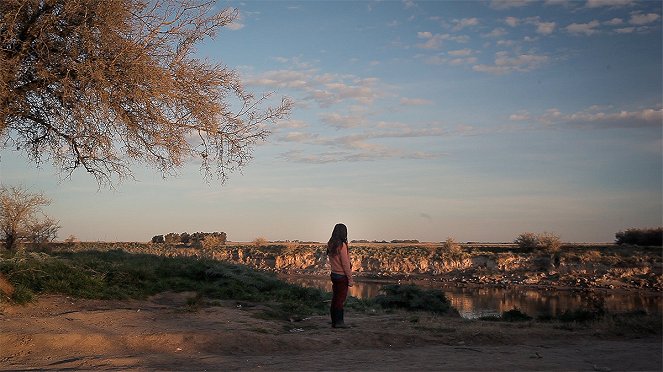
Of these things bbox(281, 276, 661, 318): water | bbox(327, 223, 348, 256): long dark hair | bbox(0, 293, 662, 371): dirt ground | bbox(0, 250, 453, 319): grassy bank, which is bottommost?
bbox(281, 276, 661, 318): water

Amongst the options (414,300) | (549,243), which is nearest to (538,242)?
(549,243)

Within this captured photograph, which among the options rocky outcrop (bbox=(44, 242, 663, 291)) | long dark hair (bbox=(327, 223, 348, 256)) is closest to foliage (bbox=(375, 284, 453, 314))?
long dark hair (bbox=(327, 223, 348, 256))

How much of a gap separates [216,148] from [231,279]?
4779mm

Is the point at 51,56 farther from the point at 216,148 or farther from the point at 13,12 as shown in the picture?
the point at 216,148

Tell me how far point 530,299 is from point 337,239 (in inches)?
662

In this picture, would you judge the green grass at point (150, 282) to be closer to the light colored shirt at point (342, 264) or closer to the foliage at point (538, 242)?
the light colored shirt at point (342, 264)

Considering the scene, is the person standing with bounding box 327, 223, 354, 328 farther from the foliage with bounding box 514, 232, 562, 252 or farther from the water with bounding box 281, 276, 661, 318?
the foliage with bounding box 514, 232, 562, 252

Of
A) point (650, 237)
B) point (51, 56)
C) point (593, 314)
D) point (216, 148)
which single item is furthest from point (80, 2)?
point (650, 237)

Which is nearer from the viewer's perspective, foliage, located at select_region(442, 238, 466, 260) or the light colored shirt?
the light colored shirt

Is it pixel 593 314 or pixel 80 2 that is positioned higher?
pixel 80 2

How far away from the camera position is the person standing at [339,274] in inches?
446

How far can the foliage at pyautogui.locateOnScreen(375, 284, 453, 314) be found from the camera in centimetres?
1606

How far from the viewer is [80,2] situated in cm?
1207

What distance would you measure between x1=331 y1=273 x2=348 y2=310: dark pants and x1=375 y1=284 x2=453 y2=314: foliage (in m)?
5.07
